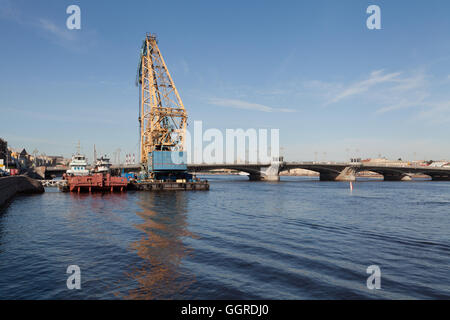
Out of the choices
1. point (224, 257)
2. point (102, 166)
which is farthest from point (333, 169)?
point (224, 257)

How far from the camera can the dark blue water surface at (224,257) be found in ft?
45.7

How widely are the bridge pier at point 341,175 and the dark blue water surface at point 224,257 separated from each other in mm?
116380

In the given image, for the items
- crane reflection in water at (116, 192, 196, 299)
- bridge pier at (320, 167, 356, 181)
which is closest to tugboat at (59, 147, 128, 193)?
crane reflection in water at (116, 192, 196, 299)

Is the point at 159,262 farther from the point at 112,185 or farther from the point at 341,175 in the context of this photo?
the point at 341,175

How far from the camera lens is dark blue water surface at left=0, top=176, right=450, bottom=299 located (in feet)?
45.7

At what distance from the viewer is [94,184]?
226ft

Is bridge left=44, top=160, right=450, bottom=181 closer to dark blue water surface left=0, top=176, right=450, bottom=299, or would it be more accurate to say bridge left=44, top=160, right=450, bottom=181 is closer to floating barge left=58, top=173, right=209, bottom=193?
floating barge left=58, top=173, right=209, bottom=193

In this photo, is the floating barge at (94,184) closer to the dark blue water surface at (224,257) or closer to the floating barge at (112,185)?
the floating barge at (112,185)

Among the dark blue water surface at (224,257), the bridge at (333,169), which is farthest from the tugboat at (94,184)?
the bridge at (333,169)

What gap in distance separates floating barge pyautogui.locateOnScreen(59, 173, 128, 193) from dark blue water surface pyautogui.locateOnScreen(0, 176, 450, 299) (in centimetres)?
3513
